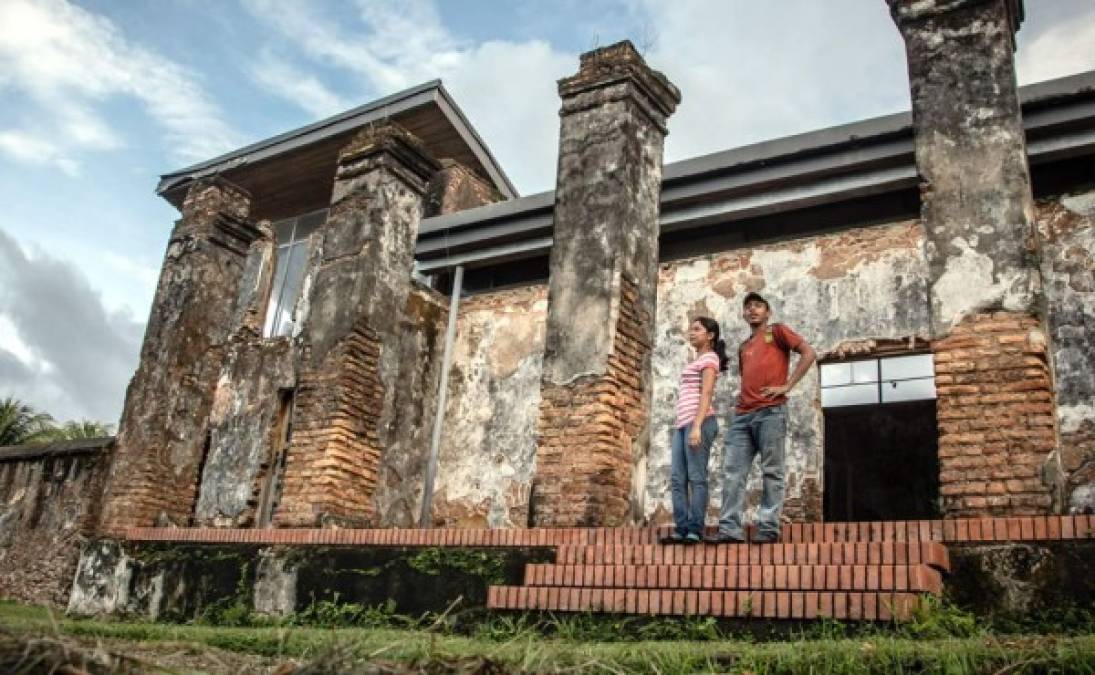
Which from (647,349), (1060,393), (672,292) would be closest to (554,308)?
(647,349)

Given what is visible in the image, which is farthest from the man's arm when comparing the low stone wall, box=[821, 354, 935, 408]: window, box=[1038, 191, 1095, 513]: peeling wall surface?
box=[821, 354, 935, 408]: window

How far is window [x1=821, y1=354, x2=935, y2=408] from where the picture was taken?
8.85 metres

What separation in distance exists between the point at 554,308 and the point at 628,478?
1.30 meters

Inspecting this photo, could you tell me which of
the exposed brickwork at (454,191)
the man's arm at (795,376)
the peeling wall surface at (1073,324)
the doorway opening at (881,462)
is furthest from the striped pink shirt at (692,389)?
the exposed brickwork at (454,191)

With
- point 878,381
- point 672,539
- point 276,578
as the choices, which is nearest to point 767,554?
point 672,539

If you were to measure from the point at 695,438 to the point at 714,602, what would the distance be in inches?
46.5

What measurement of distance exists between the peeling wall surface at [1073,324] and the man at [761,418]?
3.19 meters

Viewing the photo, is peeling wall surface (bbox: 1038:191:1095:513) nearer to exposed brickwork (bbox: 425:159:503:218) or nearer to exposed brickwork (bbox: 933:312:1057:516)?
exposed brickwork (bbox: 933:312:1057:516)

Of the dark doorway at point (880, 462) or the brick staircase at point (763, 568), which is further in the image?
the dark doorway at point (880, 462)

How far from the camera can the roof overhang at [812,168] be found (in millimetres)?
7336

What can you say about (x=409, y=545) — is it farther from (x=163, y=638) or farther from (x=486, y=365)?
(x=486, y=365)

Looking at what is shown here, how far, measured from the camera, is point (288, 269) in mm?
14727

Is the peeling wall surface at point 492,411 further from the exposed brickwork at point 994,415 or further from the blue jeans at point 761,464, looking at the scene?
the exposed brickwork at point 994,415

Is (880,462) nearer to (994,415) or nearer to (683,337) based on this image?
(683,337)
